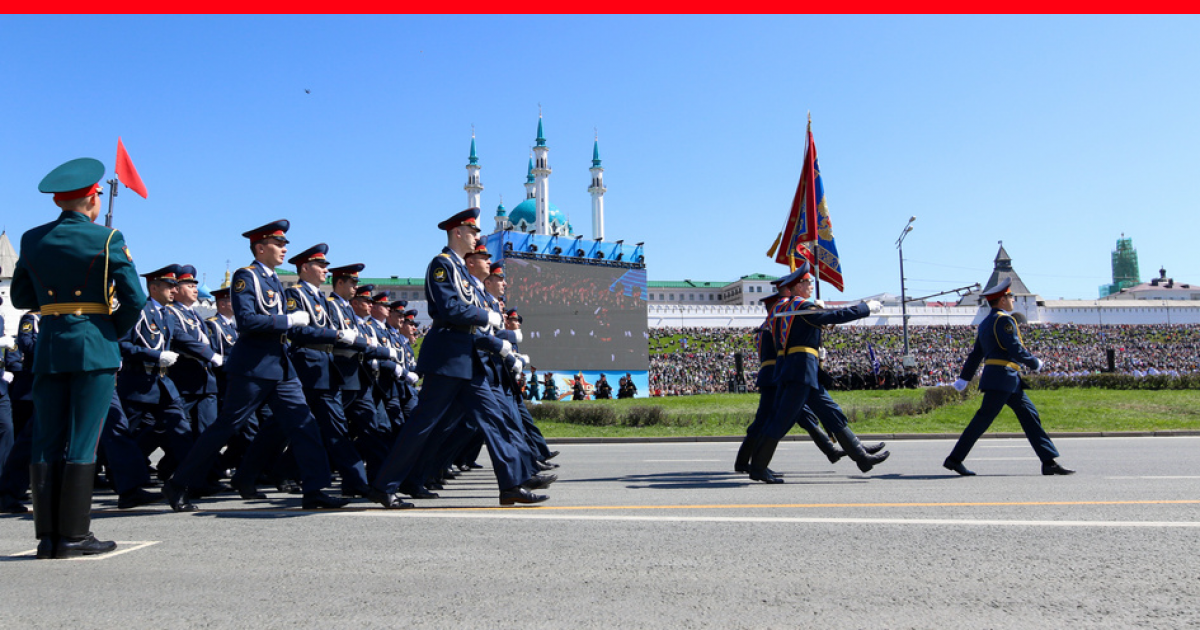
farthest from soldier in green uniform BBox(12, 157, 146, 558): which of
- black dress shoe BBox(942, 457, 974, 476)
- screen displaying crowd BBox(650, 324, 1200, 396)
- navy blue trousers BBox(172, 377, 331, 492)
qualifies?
screen displaying crowd BBox(650, 324, 1200, 396)

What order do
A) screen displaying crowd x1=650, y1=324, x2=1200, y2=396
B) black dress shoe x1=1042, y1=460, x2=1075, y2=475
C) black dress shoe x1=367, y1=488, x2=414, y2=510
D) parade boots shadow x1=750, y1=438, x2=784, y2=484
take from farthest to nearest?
screen displaying crowd x1=650, y1=324, x2=1200, y2=396 → black dress shoe x1=1042, y1=460, x2=1075, y2=475 → parade boots shadow x1=750, y1=438, x2=784, y2=484 → black dress shoe x1=367, y1=488, x2=414, y2=510

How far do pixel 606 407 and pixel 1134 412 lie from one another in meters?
11.6

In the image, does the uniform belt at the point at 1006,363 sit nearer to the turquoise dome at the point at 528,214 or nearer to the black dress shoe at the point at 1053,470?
the black dress shoe at the point at 1053,470

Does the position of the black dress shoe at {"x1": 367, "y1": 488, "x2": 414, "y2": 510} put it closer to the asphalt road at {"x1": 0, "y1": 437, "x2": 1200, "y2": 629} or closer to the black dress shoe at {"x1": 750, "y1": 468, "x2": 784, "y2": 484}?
the asphalt road at {"x1": 0, "y1": 437, "x2": 1200, "y2": 629}

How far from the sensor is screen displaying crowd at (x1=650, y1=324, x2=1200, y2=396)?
44.8 m

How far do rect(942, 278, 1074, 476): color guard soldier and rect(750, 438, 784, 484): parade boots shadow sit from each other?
69.3 inches

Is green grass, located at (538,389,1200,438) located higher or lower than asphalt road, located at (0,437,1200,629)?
lower

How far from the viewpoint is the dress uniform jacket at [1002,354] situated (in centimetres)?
805

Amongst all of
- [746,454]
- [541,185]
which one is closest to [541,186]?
[541,185]

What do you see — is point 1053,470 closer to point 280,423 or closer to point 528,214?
point 280,423

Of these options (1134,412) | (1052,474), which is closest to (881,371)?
(1134,412)

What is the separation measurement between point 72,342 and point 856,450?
19.8 ft

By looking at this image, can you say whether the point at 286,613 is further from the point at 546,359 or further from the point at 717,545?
the point at 546,359

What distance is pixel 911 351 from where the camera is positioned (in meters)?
60.3
